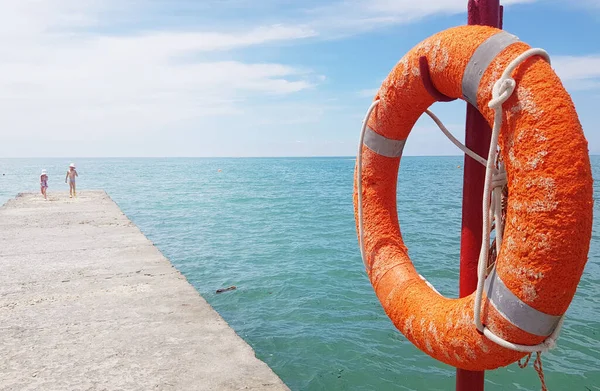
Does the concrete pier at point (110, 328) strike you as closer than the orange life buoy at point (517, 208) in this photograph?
No

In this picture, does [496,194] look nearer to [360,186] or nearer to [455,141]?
[455,141]

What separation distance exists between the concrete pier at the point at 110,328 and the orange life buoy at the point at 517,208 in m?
1.59

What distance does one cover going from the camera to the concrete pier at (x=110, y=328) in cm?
338

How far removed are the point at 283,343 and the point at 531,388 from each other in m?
3.18

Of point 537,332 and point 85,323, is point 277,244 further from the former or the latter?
point 537,332

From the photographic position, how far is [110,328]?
430 cm

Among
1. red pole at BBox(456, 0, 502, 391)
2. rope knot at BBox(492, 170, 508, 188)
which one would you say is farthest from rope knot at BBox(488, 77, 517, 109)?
red pole at BBox(456, 0, 502, 391)

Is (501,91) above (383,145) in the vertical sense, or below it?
above

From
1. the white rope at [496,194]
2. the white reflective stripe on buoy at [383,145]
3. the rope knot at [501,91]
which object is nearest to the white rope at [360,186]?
the white reflective stripe on buoy at [383,145]

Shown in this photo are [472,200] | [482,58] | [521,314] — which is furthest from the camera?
[472,200]

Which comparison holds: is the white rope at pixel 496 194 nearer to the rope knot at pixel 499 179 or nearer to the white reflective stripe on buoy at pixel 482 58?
the rope knot at pixel 499 179

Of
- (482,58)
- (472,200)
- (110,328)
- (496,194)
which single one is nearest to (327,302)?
(110,328)

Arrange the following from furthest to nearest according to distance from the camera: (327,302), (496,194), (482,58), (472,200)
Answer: (327,302) → (472,200) → (496,194) → (482,58)

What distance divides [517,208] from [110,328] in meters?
3.84
